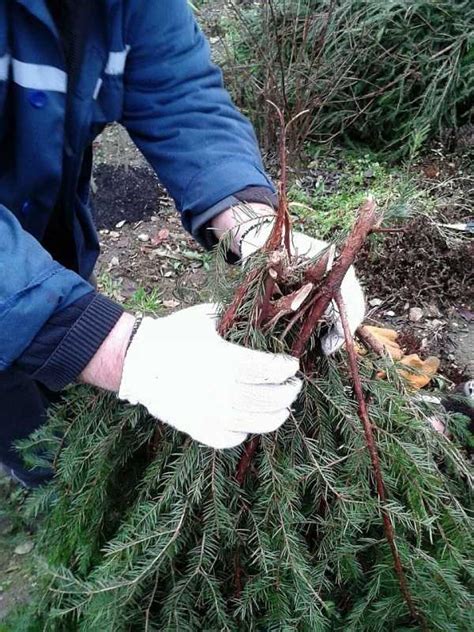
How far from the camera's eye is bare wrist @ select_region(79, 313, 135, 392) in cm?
162

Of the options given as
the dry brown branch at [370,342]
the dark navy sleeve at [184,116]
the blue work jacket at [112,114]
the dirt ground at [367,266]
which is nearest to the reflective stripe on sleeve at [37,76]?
the blue work jacket at [112,114]

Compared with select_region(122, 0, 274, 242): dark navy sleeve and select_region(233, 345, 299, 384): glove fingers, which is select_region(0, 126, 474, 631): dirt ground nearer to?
select_region(122, 0, 274, 242): dark navy sleeve

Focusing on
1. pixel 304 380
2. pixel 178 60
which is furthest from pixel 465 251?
pixel 304 380

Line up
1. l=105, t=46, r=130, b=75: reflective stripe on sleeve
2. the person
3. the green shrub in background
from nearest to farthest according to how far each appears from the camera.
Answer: the person → l=105, t=46, r=130, b=75: reflective stripe on sleeve → the green shrub in background

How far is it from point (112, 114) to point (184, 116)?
22 cm

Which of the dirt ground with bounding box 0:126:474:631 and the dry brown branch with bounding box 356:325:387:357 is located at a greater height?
the dry brown branch with bounding box 356:325:387:357

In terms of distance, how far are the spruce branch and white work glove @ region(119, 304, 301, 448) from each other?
0.12 m

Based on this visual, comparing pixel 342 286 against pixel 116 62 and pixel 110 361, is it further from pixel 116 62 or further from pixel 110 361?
pixel 116 62

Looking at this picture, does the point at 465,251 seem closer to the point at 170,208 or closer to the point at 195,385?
the point at 170,208

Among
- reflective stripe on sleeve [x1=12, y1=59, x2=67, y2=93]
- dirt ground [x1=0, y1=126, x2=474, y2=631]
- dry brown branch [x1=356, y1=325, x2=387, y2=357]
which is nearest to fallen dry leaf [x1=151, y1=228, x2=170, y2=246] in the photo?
dirt ground [x1=0, y1=126, x2=474, y2=631]

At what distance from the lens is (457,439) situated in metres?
2.05

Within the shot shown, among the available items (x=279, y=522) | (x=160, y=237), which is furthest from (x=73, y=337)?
(x=160, y=237)

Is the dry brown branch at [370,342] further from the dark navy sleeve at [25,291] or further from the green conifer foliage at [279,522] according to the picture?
the dark navy sleeve at [25,291]

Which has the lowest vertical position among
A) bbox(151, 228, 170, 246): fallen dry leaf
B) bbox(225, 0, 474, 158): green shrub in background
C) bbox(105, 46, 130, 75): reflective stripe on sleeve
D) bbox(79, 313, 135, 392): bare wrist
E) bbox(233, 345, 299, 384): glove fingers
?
bbox(151, 228, 170, 246): fallen dry leaf
